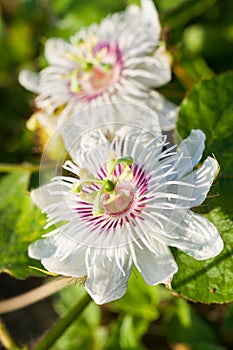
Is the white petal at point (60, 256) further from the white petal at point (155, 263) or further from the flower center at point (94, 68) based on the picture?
the flower center at point (94, 68)

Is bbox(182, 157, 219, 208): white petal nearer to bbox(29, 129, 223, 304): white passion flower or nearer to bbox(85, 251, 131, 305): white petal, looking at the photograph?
bbox(29, 129, 223, 304): white passion flower

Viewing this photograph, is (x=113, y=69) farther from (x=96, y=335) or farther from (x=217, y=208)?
(x=96, y=335)

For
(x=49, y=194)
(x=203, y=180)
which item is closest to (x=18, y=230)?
(x=49, y=194)

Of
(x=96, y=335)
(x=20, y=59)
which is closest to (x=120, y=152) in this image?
(x=96, y=335)

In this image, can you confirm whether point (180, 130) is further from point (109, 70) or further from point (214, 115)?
point (109, 70)

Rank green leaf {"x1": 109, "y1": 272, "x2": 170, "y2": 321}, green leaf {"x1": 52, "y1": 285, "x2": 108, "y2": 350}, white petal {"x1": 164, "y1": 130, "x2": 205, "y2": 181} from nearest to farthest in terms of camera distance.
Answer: white petal {"x1": 164, "y1": 130, "x2": 205, "y2": 181}
green leaf {"x1": 109, "y1": 272, "x2": 170, "y2": 321}
green leaf {"x1": 52, "y1": 285, "x2": 108, "y2": 350}

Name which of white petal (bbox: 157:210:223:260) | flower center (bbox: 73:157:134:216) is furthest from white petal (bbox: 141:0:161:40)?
white petal (bbox: 157:210:223:260)
